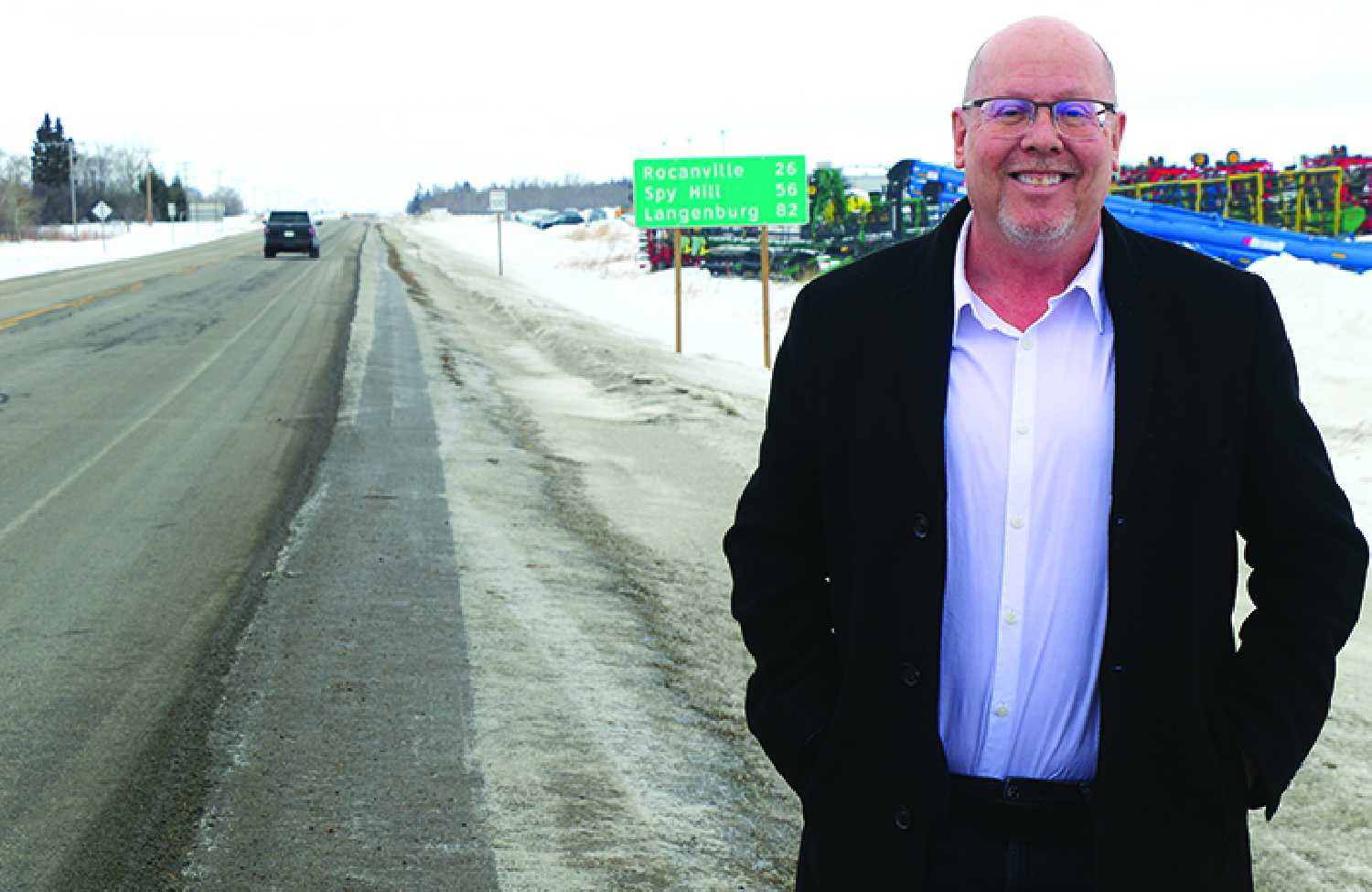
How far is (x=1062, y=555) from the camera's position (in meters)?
2.19

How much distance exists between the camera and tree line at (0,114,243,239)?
113m

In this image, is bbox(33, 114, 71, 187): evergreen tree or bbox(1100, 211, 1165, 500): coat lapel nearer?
bbox(1100, 211, 1165, 500): coat lapel

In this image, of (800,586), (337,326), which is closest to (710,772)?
(800,586)

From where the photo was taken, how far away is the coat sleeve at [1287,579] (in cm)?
220

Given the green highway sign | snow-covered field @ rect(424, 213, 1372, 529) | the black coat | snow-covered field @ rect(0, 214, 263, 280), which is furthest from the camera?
snow-covered field @ rect(0, 214, 263, 280)

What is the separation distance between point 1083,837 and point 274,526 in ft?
23.9

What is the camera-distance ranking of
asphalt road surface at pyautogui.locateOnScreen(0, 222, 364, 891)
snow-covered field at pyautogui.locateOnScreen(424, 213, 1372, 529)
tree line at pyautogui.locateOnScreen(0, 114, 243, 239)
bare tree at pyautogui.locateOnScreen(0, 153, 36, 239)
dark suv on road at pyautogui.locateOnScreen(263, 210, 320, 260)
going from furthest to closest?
tree line at pyautogui.locateOnScreen(0, 114, 243, 239) < bare tree at pyautogui.locateOnScreen(0, 153, 36, 239) < dark suv on road at pyautogui.locateOnScreen(263, 210, 320, 260) < snow-covered field at pyautogui.locateOnScreen(424, 213, 1372, 529) < asphalt road surface at pyautogui.locateOnScreen(0, 222, 364, 891)

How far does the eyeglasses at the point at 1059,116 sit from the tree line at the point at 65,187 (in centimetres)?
10532

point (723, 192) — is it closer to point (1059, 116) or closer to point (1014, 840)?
point (1059, 116)

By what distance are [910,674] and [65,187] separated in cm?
14769

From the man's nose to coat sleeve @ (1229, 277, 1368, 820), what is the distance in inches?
16.0

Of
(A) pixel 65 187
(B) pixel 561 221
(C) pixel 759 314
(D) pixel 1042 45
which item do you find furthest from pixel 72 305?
(A) pixel 65 187

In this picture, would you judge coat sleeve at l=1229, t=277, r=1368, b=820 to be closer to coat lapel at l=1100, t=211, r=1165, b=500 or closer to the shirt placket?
coat lapel at l=1100, t=211, r=1165, b=500

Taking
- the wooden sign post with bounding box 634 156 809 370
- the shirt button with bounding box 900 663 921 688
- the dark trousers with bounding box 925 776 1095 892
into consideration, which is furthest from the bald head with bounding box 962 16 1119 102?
the wooden sign post with bounding box 634 156 809 370
